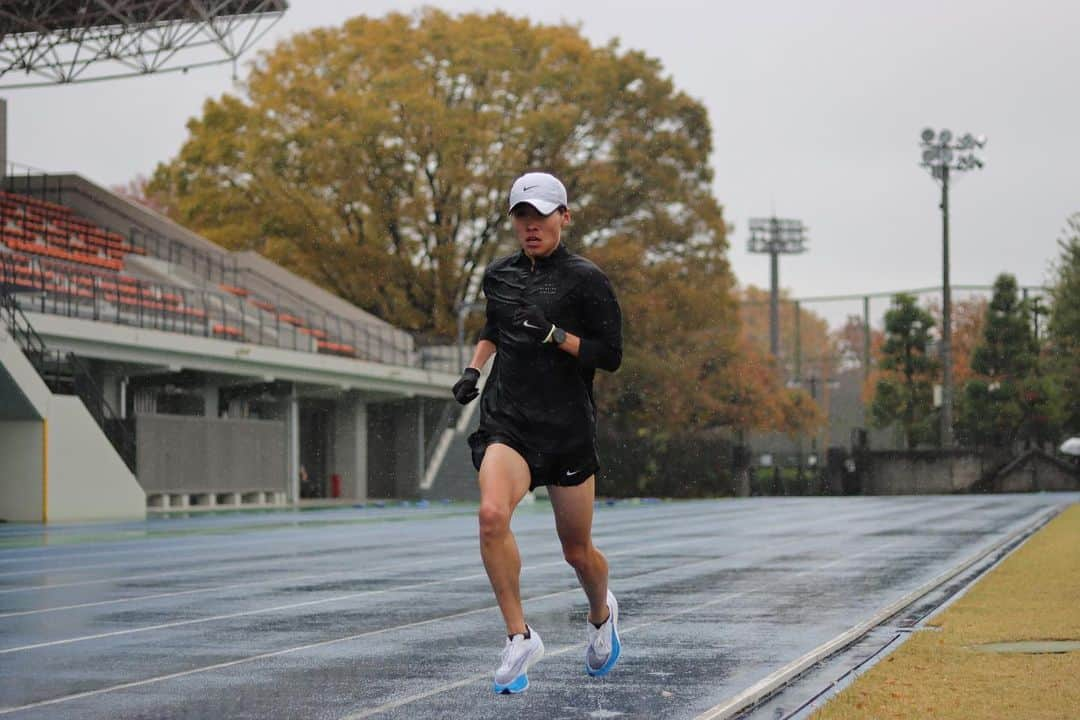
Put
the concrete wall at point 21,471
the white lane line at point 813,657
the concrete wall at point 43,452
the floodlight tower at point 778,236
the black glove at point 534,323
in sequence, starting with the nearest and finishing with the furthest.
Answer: the white lane line at point 813,657 → the black glove at point 534,323 → the concrete wall at point 43,452 → the concrete wall at point 21,471 → the floodlight tower at point 778,236

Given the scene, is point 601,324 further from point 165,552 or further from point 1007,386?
point 1007,386

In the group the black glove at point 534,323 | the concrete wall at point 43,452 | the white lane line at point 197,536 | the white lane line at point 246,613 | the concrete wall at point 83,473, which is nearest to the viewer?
the black glove at point 534,323

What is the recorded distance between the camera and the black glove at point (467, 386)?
25.9 feet

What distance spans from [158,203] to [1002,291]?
127ft

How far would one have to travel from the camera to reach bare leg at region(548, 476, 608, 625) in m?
7.93

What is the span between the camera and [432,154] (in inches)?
2334

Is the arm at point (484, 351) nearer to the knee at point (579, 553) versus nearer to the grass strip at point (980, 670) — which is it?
the knee at point (579, 553)

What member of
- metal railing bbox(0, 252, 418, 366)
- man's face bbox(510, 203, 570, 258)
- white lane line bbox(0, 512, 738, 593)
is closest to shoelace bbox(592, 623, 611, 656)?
man's face bbox(510, 203, 570, 258)

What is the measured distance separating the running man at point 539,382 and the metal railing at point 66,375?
89.3ft

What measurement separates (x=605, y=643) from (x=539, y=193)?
2.25 m

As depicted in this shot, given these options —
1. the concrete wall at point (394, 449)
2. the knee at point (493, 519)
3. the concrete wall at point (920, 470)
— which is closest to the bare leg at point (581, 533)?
the knee at point (493, 519)

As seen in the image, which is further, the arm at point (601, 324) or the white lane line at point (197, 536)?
the white lane line at point (197, 536)

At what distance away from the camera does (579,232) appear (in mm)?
60469

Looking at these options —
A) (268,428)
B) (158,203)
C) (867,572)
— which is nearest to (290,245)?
(268,428)
